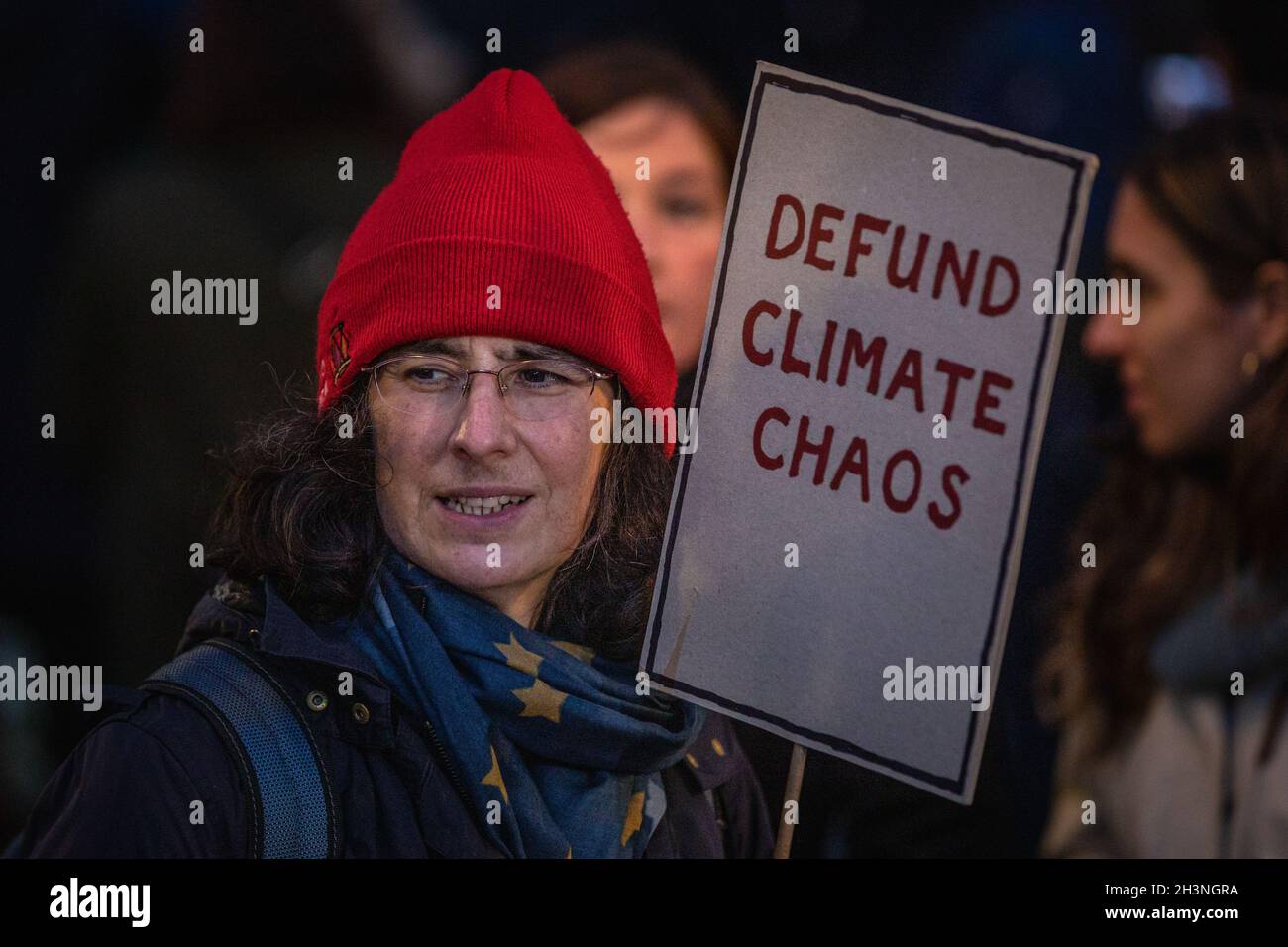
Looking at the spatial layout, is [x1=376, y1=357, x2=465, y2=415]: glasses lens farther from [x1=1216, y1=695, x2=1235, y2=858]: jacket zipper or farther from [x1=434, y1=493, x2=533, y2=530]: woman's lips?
[x1=1216, y1=695, x2=1235, y2=858]: jacket zipper

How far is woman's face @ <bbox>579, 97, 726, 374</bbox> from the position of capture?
2523 millimetres

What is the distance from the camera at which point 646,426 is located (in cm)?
242

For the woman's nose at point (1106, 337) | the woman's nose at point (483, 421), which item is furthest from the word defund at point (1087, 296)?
the woman's nose at point (483, 421)

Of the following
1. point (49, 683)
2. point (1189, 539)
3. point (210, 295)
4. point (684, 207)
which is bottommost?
point (49, 683)

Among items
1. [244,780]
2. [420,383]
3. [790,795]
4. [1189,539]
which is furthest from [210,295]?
[1189,539]

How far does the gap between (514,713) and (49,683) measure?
0.93 metres

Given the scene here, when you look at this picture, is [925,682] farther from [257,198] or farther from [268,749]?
[257,198]

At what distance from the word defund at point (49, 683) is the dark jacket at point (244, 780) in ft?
1.01

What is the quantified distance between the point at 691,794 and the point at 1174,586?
1.01 m

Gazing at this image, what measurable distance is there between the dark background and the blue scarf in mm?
373

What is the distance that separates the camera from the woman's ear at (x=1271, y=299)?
2602mm

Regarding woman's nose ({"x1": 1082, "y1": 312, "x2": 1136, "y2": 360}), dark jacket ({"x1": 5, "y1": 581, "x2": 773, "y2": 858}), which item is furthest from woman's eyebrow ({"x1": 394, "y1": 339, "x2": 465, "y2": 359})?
woman's nose ({"x1": 1082, "y1": 312, "x2": 1136, "y2": 360})
